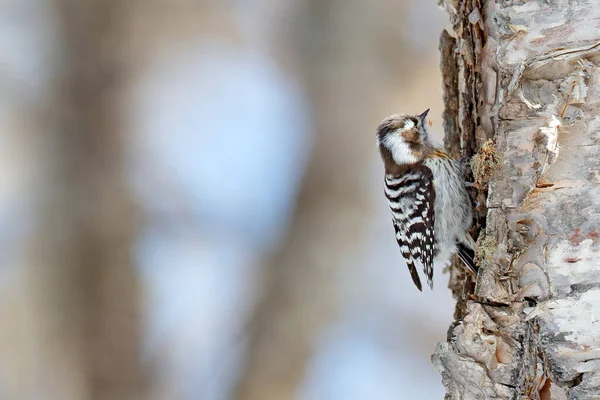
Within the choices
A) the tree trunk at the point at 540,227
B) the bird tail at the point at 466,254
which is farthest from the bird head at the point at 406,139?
the tree trunk at the point at 540,227

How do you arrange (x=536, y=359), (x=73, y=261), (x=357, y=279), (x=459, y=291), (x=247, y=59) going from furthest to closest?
(x=247, y=59) < (x=357, y=279) < (x=73, y=261) < (x=459, y=291) < (x=536, y=359)

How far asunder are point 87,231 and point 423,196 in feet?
8.64

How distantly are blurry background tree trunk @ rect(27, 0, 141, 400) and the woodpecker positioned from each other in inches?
91.2

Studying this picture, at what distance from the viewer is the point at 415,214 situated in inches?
114

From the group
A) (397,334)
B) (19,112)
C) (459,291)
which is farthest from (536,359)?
(19,112)

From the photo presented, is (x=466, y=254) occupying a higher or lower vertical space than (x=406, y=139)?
lower

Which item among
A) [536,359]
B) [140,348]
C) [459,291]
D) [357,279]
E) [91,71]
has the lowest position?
[140,348]

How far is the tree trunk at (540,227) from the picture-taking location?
5.32 ft

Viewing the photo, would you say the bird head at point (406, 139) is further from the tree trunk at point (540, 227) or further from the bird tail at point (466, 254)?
the tree trunk at point (540, 227)

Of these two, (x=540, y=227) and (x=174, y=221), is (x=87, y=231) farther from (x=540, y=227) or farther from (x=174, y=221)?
(x=540, y=227)

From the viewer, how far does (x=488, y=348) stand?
1.76 metres

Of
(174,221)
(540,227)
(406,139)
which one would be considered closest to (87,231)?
(174,221)

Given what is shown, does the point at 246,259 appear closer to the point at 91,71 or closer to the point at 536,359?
the point at 91,71

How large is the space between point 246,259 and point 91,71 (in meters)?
1.75
